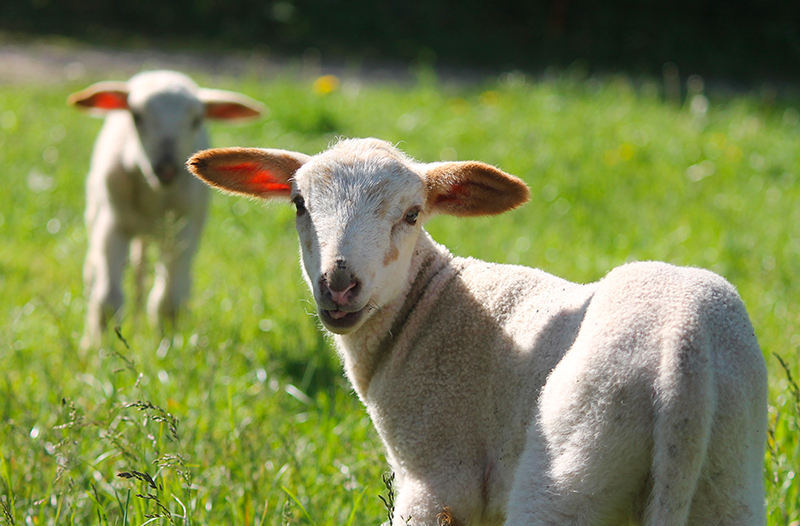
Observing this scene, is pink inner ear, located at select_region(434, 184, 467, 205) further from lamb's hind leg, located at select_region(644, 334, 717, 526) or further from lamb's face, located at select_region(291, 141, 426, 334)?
lamb's hind leg, located at select_region(644, 334, 717, 526)

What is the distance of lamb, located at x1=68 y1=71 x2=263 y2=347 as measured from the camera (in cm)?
460

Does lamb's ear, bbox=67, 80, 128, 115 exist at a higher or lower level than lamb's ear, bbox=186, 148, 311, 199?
lower

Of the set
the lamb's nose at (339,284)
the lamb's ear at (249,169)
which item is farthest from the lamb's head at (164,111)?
the lamb's nose at (339,284)

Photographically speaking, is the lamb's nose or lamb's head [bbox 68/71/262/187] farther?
lamb's head [bbox 68/71/262/187]

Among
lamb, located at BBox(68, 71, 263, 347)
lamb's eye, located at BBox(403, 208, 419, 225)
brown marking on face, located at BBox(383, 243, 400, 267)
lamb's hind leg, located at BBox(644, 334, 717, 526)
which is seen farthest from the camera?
lamb, located at BBox(68, 71, 263, 347)

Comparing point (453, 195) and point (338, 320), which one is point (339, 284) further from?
point (453, 195)

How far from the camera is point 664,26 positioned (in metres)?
17.4

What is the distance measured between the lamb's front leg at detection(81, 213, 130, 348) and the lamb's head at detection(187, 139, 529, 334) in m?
2.21

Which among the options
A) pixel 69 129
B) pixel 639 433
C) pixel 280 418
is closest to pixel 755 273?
pixel 280 418

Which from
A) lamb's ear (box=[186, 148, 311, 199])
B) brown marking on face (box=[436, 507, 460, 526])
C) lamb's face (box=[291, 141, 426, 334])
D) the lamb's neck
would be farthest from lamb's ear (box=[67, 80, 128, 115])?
brown marking on face (box=[436, 507, 460, 526])

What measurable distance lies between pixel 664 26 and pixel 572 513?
17.5m

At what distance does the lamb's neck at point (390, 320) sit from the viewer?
2.61 m

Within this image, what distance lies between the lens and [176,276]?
480 centimetres

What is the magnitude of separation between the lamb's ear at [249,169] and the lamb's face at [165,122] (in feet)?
5.85
